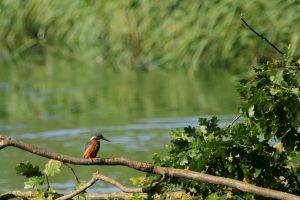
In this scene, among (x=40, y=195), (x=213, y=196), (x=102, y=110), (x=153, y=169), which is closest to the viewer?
(x=153, y=169)

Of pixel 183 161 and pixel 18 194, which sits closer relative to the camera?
pixel 183 161

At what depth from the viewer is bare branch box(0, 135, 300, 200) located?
177 inches

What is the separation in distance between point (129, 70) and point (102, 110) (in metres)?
3.27

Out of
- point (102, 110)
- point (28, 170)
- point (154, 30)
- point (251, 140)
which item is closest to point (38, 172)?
point (28, 170)

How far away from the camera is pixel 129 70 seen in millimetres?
14539

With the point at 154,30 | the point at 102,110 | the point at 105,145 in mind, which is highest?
the point at 154,30

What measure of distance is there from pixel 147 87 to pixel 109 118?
2387 millimetres

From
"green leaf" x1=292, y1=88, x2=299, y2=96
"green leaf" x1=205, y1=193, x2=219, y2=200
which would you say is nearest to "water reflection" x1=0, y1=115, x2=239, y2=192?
"green leaf" x1=205, y1=193, x2=219, y2=200

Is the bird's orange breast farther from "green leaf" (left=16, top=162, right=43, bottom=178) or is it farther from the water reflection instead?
the water reflection

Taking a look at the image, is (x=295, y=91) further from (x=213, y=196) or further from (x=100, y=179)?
(x=100, y=179)

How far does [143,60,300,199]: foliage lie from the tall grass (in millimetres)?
4532

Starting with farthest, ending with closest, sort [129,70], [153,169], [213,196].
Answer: [129,70]
[213,196]
[153,169]

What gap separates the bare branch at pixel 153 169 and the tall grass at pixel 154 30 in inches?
200

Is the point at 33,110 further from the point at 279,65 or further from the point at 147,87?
the point at 279,65
